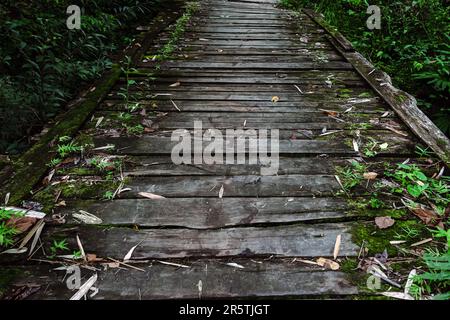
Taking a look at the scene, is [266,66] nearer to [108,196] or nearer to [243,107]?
[243,107]

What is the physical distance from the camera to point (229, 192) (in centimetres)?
241

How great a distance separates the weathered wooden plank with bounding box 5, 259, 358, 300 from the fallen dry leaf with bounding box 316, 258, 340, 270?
0.14ft

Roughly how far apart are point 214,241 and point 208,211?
0.91ft

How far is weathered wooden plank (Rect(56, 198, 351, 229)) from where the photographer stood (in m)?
2.13

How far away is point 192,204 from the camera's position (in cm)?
229

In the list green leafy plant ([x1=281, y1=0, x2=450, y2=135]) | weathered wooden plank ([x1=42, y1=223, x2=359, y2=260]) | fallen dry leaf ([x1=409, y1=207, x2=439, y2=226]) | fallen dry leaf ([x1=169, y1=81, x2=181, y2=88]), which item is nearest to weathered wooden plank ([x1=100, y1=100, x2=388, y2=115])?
fallen dry leaf ([x1=169, y1=81, x2=181, y2=88])

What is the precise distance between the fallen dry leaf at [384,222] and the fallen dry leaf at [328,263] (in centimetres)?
44

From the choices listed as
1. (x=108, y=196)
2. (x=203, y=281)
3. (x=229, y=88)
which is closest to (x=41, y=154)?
(x=108, y=196)

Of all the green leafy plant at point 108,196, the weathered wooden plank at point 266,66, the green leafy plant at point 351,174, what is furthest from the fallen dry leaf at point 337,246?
the weathered wooden plank at point 266,66

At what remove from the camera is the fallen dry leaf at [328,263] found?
1820 mm

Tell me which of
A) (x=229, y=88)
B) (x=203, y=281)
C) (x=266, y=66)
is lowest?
(x=203, y=281)

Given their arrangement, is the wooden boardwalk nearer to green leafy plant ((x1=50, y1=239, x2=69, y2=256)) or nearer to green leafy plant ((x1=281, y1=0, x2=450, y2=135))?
green leafy plant ((x1=50, y1=239, x2=69, y2=256))

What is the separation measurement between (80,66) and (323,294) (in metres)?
4.45
